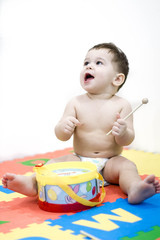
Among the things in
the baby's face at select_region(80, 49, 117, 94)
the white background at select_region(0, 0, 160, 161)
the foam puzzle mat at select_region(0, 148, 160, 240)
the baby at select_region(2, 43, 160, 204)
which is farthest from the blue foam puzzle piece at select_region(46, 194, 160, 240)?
the white background at select_region(0, 0, 160, 161)

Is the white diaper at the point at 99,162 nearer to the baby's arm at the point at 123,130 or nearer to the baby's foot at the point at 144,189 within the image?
the baby's arm at the point at 123,130

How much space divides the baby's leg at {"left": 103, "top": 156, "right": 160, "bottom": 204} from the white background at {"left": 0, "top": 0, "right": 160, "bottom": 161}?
24.8 inches

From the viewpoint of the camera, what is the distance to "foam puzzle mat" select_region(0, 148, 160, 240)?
64 centimetres

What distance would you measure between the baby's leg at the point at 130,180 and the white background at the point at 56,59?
63 cm

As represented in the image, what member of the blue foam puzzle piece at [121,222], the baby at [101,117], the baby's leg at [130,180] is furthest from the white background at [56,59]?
the blue foam puzzle piece at [121,222]

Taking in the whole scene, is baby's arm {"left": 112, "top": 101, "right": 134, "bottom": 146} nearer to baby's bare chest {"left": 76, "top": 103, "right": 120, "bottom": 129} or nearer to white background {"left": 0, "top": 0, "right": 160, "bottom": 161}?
baby's bare chest {"left": 76, "top": 103, "right": 120, "bottom": 129}

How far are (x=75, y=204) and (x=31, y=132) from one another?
83 centimetres

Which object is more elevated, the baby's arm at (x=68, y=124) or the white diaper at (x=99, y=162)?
the baby's arm at (x=68, y=124)

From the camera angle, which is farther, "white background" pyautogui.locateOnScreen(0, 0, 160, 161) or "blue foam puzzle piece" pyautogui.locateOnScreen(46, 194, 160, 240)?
"white background" pyautogui.locateOnScreen(0, 0, 160, 161)

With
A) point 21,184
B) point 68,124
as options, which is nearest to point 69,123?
point 68,124

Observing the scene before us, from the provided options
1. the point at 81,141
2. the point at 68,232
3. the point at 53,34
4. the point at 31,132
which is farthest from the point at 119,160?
the point at 53,34

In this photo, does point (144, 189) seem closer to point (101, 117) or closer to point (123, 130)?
point (123, 130)

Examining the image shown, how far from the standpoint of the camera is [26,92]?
59.7 inches

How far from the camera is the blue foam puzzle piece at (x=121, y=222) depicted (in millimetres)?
642
